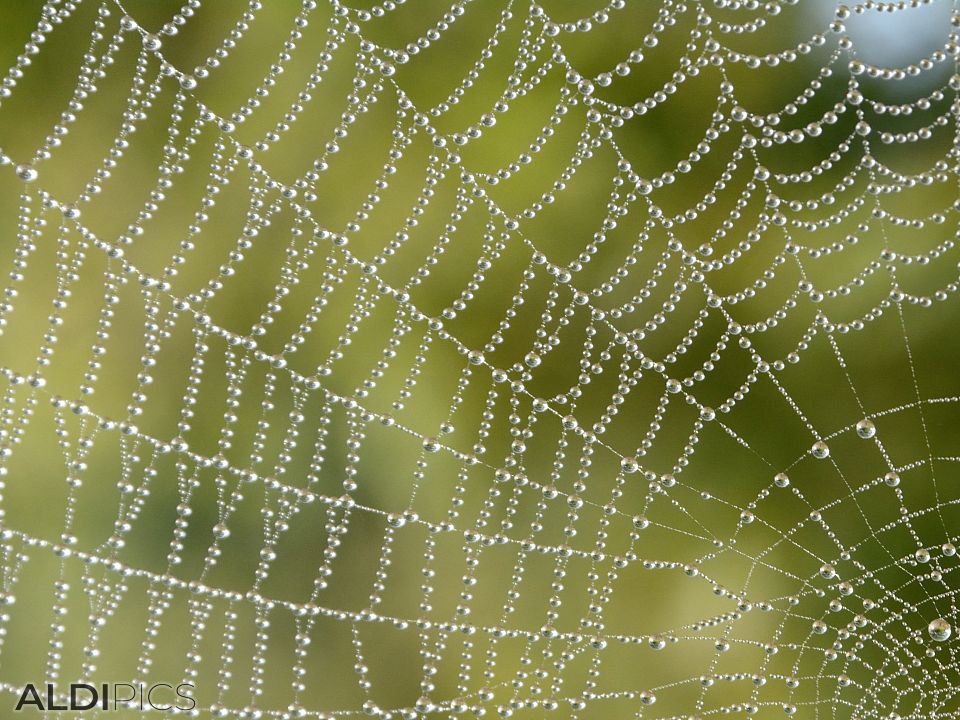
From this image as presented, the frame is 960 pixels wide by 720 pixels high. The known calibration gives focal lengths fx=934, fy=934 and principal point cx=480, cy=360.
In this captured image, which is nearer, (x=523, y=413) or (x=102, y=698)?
(x=102, y=698)

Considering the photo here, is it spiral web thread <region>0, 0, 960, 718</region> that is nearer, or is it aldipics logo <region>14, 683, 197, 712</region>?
aldipics logo <region>14, 683, 197, 712</region>

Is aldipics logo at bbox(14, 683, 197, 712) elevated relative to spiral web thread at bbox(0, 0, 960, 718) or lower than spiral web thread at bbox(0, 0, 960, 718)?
lower

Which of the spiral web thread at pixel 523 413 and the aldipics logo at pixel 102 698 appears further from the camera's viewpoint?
the spiral web thread at pixel 523 413

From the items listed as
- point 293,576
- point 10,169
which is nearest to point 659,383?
point 293,576

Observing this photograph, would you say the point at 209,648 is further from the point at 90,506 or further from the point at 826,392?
the point at 826,392

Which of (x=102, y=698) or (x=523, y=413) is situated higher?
(x=523, y=413)
